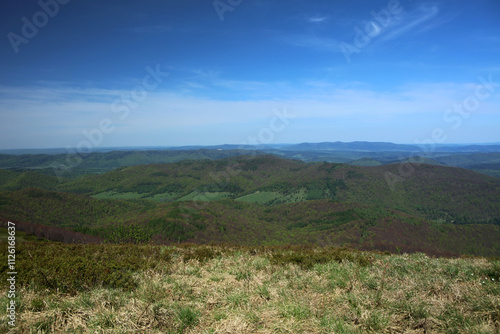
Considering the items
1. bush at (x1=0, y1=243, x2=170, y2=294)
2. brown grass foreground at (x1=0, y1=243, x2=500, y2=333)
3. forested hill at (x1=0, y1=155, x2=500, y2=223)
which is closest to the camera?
brown grass foreground at (x1=0, y1=243, x2=500, y2=333)

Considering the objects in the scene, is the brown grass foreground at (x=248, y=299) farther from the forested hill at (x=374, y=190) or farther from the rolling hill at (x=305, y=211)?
the forested hill at (x=374, y=190)

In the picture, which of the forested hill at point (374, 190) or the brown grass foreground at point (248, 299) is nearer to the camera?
the brown grass foreground at point (248, 299)

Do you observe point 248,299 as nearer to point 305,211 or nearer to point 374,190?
point 305,211

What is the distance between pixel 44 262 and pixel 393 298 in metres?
9.15

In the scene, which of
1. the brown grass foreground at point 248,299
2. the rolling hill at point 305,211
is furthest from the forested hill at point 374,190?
the brown grass foreground at point 248,299

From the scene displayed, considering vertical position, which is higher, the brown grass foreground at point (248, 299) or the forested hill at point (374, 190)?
the brown grass foreground at point (248, 299)

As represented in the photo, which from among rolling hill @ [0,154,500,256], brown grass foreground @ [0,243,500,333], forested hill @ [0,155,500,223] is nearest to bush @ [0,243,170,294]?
brown grass foreground @ [0,243,500,333]

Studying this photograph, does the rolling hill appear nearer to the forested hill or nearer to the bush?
the forested hill

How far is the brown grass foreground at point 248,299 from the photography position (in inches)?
175

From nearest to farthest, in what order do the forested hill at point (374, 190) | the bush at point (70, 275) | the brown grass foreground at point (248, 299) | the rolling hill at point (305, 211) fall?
the brown grass foreground at point (248, 299)
the bush at point (70, 275)
the rolling hill at point (305, 211)
the forested hill at point (374, 190)

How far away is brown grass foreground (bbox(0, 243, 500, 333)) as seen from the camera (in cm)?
444

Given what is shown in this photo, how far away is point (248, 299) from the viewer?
5.52m

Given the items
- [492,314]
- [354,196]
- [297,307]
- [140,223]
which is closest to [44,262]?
[297,307]

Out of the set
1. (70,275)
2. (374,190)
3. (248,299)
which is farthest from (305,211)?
(70,275)
